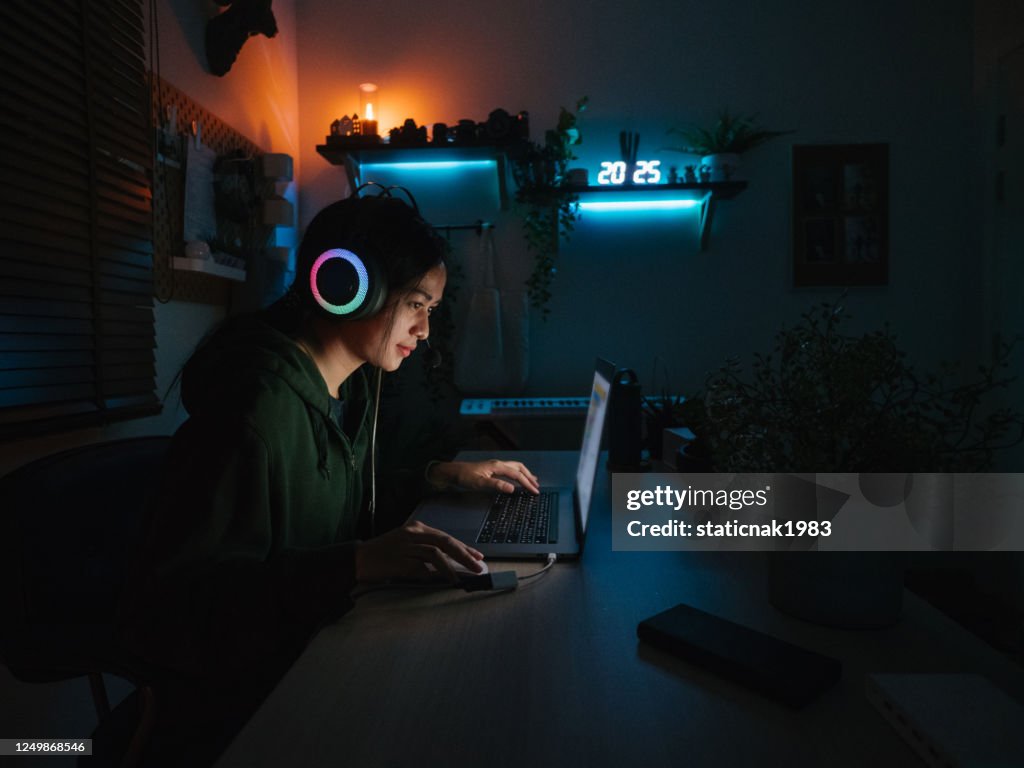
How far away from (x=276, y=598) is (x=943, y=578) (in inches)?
99.9

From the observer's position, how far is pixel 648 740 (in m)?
0.52

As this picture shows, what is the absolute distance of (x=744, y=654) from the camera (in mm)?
614

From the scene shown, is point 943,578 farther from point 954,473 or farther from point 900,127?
point 954,473

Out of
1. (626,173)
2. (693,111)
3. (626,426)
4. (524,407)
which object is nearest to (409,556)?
(626,426)

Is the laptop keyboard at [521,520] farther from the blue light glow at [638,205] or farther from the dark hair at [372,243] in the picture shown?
the blue light glow at [638,205]

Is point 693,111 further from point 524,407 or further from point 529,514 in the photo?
point 529,514

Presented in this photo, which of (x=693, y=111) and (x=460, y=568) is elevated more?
(x=693, y=111)

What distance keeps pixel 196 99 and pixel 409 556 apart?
1.83m

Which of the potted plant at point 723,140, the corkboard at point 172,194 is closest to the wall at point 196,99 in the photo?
the corkboard at point 172,194

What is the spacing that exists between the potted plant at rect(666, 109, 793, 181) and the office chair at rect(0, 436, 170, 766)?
2.40 m

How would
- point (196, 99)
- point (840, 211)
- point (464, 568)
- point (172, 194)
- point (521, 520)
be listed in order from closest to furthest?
point (464, 568) < point (521, 520) < point (172, 194) < point (196, 99) < point (840, 211)

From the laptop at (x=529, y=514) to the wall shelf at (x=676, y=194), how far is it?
5.38 ft

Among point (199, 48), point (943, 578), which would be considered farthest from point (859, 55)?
point (199, 48)

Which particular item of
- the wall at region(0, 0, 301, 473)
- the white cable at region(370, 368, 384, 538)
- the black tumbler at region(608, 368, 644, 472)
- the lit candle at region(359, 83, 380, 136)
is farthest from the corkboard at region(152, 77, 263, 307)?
the black tumbler at region(608, 368, 644, 472)
